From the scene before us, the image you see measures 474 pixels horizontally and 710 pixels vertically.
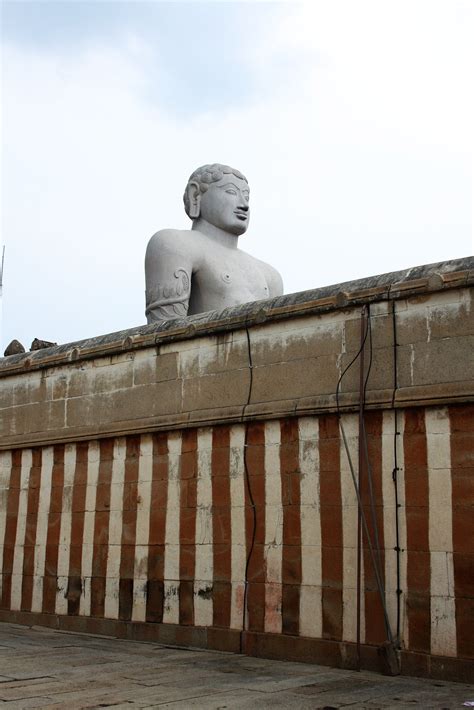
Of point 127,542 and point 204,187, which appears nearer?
point 127,542

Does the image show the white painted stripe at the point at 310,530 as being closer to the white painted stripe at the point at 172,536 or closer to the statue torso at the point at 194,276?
the white painted stripe at the point at 172,536

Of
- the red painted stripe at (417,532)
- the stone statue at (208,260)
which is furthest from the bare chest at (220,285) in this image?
the red painted stripe at (417,532)

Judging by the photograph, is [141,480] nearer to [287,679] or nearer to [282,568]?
[282,568]

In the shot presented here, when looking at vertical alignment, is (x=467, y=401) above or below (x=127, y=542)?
above

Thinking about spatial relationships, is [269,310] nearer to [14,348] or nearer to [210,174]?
[210,174]

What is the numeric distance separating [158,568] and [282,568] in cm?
134

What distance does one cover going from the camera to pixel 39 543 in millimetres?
8547

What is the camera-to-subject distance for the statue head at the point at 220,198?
31.6ft

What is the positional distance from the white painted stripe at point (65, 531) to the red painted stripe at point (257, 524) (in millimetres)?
2225

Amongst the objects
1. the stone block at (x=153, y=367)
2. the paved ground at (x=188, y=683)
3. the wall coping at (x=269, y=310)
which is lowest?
the paved ground at (x=188, y=683)

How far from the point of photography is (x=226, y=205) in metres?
9.62

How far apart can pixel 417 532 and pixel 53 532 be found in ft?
13.0

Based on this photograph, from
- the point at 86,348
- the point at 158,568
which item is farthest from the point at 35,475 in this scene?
the point at 158,568

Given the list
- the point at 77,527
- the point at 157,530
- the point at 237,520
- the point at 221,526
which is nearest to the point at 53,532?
the point at 77,527
